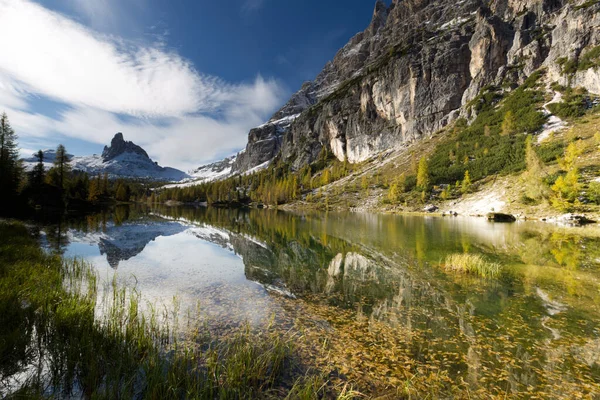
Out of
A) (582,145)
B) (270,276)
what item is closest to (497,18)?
(582,145)

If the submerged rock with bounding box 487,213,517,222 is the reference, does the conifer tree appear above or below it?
above

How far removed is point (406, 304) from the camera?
12547 mm

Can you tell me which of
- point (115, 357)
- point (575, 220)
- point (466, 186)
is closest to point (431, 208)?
point (466, 186)

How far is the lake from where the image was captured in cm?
738

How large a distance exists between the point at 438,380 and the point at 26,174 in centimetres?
8940

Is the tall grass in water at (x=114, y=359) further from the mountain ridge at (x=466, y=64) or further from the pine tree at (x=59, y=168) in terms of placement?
the mountain ridge at (x=466, y=64)

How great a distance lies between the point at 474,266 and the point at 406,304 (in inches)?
320

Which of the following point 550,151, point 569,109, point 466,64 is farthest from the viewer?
point 466,64

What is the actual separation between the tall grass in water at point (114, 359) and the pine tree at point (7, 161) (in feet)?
160

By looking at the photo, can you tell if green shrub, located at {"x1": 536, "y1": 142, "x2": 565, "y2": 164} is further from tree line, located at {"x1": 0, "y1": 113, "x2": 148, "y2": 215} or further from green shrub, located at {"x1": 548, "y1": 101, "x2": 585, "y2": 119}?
tree line, located at {"x1": 0, "y1": 113, "x2": 148, "y2": 215}

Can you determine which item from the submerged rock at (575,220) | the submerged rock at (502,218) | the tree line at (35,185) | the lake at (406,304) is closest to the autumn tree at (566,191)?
the submerged rock at (575,220)

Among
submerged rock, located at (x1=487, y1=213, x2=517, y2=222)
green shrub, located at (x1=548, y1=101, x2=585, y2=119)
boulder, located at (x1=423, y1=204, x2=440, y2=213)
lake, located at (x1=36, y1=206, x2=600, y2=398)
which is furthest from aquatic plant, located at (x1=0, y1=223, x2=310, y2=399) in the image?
green shrub, located at (x1=548, y1=101, x2=585, y2=119)

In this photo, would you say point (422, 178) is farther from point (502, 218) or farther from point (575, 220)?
point (575, 220)

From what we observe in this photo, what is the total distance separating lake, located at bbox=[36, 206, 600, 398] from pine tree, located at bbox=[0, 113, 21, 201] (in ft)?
95.5
